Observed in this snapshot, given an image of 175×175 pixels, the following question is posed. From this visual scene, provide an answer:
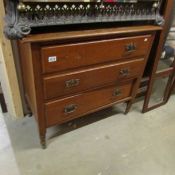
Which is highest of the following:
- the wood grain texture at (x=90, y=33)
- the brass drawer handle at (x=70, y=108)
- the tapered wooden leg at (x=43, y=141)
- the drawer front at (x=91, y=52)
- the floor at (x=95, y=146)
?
the wood grain texture at (x=90, y=33)

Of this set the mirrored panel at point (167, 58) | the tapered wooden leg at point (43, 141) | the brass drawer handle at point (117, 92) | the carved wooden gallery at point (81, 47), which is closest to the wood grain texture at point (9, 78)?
the carved wooden gallery at point (81, 47)

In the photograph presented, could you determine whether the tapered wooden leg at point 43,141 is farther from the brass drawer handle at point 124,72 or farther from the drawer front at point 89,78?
the brass drawer handle at point 124,72

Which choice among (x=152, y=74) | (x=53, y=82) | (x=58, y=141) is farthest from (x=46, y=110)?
(x=152, y=74)

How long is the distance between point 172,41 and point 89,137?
1095 millimetres

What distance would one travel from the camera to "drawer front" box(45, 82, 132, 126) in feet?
4.20

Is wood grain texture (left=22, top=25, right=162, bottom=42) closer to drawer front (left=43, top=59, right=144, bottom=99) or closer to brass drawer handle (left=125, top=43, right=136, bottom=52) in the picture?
brass drawer handle (left=125, top=43, right=136, bottom=52)

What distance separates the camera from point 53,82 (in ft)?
3.71

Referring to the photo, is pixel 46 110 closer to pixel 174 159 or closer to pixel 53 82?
pixel 53 82

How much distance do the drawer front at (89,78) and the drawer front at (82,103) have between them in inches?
2.9

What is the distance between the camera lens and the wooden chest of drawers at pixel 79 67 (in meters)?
1.02

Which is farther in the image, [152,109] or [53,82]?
[152,109]

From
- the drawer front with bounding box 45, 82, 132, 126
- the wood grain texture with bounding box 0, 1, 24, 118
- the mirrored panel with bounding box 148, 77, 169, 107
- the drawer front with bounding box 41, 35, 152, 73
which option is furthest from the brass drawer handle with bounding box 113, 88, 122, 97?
the wood grain texture with bounding box 0, 1, 24, 118

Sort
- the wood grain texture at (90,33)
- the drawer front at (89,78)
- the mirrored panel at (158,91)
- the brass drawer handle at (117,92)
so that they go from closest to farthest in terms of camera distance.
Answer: the wood grain texture at (90,33) → the drawer front at (89,78) → the brass drawer handle at (117,92) → the mirrored panel at (158,91)

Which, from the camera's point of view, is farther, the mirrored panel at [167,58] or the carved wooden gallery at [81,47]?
the mirrored panel at [167,58]
